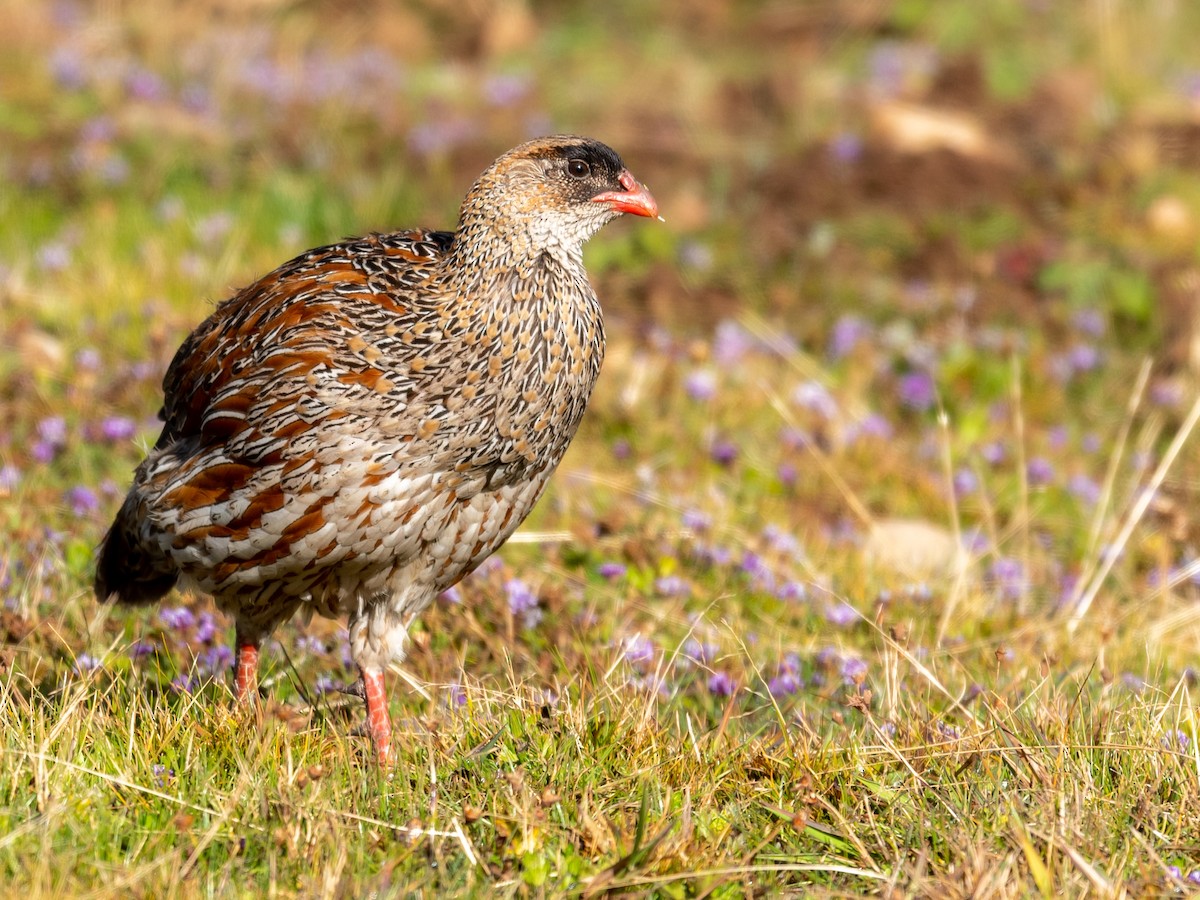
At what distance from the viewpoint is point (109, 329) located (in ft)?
23.5

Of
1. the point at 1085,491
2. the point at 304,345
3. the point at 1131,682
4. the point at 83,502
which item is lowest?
the point at 1085,491

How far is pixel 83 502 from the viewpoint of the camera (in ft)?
18.7

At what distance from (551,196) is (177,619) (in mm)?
1833

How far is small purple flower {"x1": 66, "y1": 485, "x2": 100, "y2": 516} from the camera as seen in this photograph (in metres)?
5.68

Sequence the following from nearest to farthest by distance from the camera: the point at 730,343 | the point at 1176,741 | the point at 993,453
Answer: the point at 1176,741
the point at 993,453
the point at 730,343

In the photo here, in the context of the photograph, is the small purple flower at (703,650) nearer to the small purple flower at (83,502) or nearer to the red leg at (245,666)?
the red leg at (245,666)

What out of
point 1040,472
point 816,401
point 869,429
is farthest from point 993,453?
point 816,401

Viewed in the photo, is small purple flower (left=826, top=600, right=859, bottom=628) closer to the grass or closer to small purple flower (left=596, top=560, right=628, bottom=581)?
the grass

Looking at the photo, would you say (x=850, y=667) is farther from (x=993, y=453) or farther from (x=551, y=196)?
(x=993, y=453)

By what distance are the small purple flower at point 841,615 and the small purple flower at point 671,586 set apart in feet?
1.64

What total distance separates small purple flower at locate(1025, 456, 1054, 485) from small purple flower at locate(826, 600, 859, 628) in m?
1.89

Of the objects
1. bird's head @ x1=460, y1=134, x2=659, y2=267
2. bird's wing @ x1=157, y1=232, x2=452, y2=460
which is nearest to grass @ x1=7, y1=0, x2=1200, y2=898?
bird's wing @ x1=157, y1=232, x2=452, y2=460

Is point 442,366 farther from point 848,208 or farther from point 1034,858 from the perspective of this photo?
point 848,208

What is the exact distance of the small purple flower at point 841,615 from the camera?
5.38 metres
